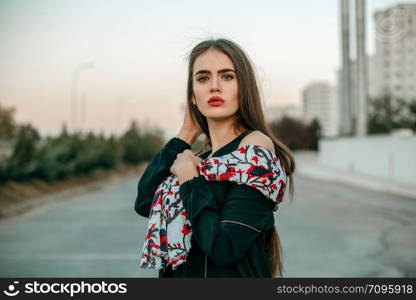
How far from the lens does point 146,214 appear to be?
213 centimetres

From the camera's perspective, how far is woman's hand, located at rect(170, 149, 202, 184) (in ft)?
6.10

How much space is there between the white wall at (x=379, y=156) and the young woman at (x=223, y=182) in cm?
1949

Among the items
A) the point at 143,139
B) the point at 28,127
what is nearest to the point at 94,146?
the point at 28,127

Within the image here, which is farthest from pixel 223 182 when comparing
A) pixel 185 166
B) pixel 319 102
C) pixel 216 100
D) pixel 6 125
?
pixel 319 102

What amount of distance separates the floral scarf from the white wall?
1964cm

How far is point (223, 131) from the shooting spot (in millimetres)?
1961

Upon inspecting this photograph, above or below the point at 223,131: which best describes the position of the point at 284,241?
below

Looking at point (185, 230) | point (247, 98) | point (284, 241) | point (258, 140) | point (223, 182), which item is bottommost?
point (284, 241)

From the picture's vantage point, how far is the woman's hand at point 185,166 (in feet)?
6.10

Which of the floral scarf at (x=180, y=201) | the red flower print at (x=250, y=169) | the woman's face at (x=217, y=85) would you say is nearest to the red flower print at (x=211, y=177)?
the floral scarf at (x=180, y=201)

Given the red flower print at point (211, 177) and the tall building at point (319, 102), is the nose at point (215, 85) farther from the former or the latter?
the tall building at point (319, 102)

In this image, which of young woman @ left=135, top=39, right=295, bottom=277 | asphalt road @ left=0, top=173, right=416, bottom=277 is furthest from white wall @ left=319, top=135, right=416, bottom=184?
young woman @ left=135, top=39, right=295, bottom=277

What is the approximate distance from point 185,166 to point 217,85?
0.29m

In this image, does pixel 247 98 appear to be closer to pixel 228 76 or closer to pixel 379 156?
pixel 228 76
